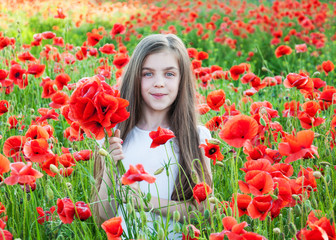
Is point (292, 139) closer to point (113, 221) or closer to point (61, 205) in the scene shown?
point (113, 221)

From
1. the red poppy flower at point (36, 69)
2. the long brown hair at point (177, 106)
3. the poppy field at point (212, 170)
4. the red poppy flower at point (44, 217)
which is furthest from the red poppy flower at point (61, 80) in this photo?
the red poppy flower at point (44, 217)

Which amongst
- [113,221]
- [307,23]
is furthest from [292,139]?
[307,23]

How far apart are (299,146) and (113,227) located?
613mm

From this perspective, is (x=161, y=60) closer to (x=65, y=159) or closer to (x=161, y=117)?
(x=161, y=117)

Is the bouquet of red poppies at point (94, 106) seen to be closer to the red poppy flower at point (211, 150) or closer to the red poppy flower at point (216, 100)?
the red poppy flower at point (211, 150)

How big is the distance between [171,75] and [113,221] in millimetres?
1027

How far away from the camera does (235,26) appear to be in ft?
22.7

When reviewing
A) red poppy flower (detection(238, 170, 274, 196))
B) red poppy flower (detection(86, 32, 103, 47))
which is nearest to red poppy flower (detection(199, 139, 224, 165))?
red poppy flower (detection(238, 170, 274, 196))

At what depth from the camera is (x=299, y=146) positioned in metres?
1.37

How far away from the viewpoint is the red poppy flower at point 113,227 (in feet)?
4.11

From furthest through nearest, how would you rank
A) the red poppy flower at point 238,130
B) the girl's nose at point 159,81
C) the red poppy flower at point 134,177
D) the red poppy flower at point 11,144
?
the girl's nose at point 159,81, the red poppy flower at point 11,144, the red poppy flower at point 238,130, the red poppy flower at point 134,177

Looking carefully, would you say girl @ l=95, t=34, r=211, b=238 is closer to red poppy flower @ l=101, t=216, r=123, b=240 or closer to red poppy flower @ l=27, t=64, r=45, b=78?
red poppy flower @ l=101, t=216, r=123, b=240

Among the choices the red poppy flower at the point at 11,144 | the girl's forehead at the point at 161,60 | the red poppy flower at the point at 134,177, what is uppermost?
the girl's forehead at the point at 161,60

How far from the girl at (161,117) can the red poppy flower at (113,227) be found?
2.34 ft
